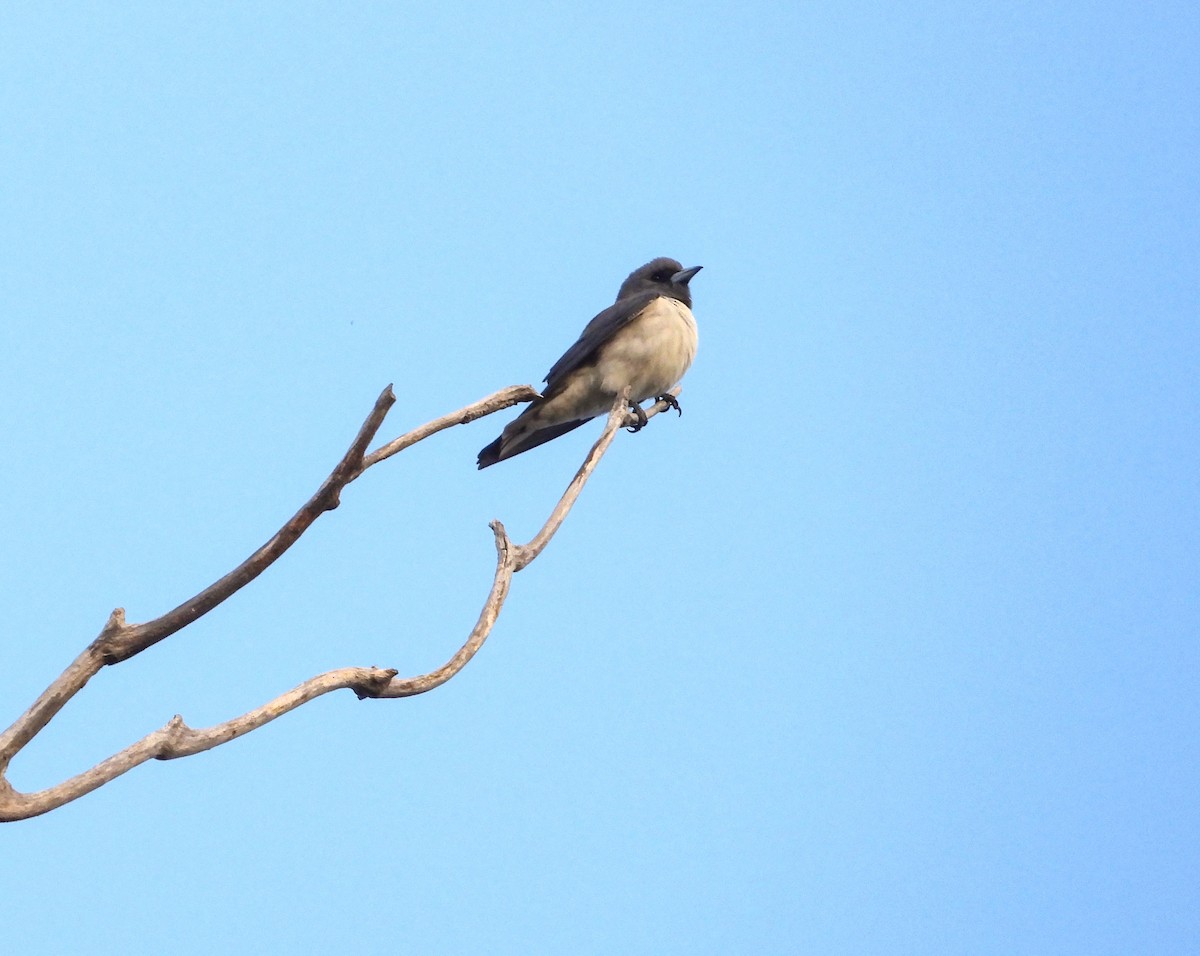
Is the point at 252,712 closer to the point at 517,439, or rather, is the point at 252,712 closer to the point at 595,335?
the point at 517,439

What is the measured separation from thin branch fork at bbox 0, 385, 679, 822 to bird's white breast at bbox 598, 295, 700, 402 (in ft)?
9.28

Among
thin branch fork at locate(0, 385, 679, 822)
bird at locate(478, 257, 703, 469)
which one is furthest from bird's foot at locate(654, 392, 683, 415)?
thin branch fork at locate(0, 385, 679, 822)

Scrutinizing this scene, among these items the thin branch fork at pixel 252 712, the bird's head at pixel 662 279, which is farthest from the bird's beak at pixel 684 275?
the thin branch fork at pixel 252 712

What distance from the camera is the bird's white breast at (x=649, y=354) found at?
8.08 m

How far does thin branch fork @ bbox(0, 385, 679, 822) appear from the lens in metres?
4.07

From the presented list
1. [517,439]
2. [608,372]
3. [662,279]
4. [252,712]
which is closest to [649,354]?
[608,372]

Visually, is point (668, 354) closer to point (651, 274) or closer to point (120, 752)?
point (651, 274)

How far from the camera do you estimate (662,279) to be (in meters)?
9.21

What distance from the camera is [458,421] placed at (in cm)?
569

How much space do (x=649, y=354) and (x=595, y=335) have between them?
371 millimetres

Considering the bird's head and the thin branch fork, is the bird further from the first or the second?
the thin branch fork

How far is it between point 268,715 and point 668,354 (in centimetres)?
434

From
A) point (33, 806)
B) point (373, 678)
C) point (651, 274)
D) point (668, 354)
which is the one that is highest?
point (651, 274)

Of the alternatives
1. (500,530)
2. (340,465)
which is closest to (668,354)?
(500,530)
